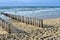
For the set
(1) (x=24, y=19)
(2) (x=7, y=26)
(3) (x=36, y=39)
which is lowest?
(1) (x=24, y=19)

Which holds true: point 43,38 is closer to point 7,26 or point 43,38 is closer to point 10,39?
point 10,39

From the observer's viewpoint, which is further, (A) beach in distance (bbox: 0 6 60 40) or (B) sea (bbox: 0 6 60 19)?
(B) sea (bbox: 0 6 60 19)

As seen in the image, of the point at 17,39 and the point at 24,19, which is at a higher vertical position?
the point at 17,39

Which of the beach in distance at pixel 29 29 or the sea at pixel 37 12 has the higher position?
the beach in distance at pixel 29 29

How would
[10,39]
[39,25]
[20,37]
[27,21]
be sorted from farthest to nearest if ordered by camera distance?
[27,21] < [39,25] < [20,37] < [10,39]

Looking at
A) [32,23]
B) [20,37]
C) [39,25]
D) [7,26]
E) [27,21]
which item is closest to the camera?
[20,37]

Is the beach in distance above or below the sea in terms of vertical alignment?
above

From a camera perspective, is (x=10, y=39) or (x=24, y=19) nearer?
(x=10, y=39)

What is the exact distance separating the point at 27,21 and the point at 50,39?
9.18 metres

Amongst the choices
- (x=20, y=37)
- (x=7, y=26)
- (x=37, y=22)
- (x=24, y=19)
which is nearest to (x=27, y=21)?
(x=24, y=19)

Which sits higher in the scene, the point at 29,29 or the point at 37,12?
the point at 29,29

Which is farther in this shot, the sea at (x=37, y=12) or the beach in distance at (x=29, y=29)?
the sea at (x=37, y=12)

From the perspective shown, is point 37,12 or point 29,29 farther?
point 37,12

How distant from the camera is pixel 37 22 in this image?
14.2 metres
